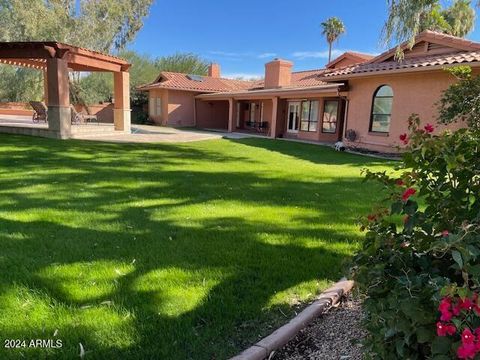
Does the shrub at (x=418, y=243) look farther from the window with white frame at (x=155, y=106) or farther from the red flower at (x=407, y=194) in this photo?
the window with white frame at (x=155, y=106)

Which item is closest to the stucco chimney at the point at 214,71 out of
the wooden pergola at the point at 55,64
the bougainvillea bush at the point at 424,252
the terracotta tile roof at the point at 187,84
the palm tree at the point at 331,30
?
the terracotta tile roof at the point at 187,84

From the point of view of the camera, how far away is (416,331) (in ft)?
5.21

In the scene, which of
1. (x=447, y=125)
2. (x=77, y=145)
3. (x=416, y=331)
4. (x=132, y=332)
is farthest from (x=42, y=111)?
(x=416, y=331)

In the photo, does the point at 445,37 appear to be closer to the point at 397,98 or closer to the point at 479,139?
the point at 397,98

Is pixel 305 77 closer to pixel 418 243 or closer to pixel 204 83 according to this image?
pixel 204 83

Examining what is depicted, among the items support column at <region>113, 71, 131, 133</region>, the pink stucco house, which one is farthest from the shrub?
support column at <region>113, 71, 131, 133</region>

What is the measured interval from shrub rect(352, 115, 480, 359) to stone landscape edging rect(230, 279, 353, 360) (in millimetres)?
689

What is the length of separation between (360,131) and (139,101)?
895 inches

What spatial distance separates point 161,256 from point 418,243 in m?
2.45

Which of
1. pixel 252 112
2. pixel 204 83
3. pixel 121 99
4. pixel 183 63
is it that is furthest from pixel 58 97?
pixel 183 63

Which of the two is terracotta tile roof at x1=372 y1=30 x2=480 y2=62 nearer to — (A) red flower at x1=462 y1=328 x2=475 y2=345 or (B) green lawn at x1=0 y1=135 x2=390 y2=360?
(B) green lawn at x1=0 y1=135 x2=390 y2=360

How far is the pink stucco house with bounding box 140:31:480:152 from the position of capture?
1337 centimetres

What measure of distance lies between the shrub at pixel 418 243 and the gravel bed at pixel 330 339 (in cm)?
50

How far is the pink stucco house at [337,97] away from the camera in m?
13.4
